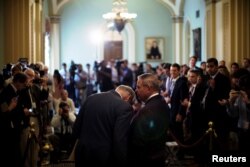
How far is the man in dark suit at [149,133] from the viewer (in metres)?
5.21

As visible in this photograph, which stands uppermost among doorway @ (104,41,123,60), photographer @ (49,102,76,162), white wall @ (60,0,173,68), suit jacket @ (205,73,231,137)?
white wall @ (60,0,173,68)

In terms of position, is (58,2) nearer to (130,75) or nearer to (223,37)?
(130,75)

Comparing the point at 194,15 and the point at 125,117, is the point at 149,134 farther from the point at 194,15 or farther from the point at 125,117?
the point at 194,15

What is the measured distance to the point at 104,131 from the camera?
5379 mm

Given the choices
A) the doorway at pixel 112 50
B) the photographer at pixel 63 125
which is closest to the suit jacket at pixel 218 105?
the photographer at pixel 63 125

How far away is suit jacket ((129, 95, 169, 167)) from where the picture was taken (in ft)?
17.1

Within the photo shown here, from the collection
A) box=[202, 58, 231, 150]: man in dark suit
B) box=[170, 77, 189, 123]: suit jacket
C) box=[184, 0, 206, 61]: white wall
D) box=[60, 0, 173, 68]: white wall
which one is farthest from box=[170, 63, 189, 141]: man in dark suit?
box=[60, 0, 173, 68]: white wall

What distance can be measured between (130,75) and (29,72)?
12096 millimetres

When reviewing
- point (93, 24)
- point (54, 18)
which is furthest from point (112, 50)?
point (54, 18)

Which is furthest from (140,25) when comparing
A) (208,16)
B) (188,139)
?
(188,139)

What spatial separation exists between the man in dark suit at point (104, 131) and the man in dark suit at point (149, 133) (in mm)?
89

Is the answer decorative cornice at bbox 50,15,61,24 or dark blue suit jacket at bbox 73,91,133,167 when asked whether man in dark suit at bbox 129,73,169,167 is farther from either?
decorative cornice at bbox 50,15,61,24

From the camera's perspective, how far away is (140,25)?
26.4 metres

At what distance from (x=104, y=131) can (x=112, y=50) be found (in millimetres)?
21165
